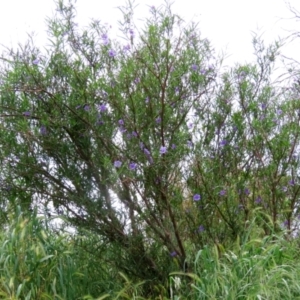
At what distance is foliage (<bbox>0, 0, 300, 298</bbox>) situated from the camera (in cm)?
545

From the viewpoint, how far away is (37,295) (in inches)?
200

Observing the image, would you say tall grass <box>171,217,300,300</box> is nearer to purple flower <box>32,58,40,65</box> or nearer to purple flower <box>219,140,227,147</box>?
purple flower <box>219,140,227,147</box>

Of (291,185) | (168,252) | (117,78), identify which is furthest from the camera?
(291,185)

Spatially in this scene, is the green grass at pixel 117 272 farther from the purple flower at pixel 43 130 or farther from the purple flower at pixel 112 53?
the purple flower at pixel 112 53

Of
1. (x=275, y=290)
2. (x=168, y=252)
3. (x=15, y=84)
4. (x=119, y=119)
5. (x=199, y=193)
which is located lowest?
(x=275, y=290)

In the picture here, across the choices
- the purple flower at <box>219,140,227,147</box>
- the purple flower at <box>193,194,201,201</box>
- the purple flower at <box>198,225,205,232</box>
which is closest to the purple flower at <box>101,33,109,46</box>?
the purple flower at <box>219,140,227,147</box>

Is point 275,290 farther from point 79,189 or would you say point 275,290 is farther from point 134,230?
point 79,189

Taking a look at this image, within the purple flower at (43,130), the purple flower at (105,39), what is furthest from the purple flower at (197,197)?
the purple flower at (105,39)

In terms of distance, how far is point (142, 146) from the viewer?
211 inches

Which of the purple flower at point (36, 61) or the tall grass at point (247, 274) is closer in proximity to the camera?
the tall grass at point (247, 274)

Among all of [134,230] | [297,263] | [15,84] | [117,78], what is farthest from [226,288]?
[15,84]

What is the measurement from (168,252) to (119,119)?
116 cm

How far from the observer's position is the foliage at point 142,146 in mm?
5449

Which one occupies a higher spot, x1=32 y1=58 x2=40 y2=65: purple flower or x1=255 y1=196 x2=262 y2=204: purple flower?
x1=32 y1=58 x2=40 y2=65: purple flower
